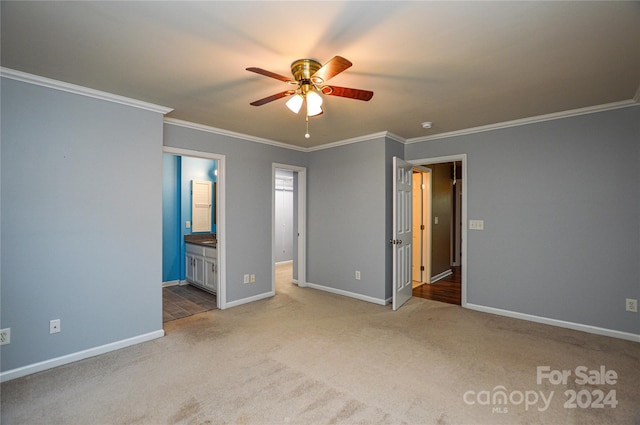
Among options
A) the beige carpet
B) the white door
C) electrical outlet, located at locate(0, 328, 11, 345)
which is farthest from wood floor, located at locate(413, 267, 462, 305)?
electrical outlet, located at locate(0, 328, 11, 345)

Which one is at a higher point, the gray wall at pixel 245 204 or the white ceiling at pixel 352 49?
the white ceiling at pixel 352 49

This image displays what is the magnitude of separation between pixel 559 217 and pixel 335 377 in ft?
9.94

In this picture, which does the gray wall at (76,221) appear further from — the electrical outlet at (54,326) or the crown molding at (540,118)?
the crown molding at (540,118)

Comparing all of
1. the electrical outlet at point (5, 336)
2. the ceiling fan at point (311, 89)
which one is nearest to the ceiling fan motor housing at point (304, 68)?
the ceiling fan at point (311, 89)

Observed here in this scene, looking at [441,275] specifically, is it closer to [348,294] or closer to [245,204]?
[348,294]

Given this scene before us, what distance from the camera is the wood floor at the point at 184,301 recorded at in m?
3.93

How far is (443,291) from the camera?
5012 mm

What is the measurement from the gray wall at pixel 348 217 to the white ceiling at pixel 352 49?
140cm

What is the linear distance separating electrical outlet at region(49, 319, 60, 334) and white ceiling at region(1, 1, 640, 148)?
201cm

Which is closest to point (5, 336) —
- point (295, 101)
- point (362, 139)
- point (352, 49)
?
point (295, 101)

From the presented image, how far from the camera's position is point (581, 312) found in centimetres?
333

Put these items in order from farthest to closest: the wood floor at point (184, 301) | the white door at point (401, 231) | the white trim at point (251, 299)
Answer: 1. the white trim at point (251, 299)
2. the white door at point (401, 231)
3. the wood floor at point (184, 301)

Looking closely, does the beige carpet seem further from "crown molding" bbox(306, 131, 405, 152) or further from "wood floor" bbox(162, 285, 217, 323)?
"crown molding" bbox(306, 131, 405, 152)

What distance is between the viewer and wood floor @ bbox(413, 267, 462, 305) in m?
4.60
